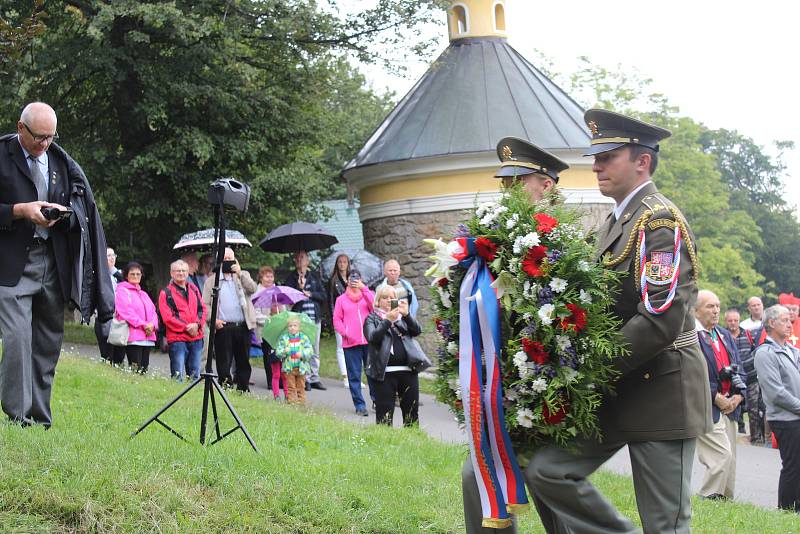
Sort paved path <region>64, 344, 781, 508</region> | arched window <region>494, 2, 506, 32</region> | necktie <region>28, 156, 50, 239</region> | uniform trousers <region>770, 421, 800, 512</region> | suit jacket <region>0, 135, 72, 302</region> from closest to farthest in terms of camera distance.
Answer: suit jacket <region>0, 135, 72, 302</region>
necktie <region>28, 156, 50, 239</region>
uniform trousers <region>770, 421, 800, 512</region>
paved path <region>64, 344, 781, 508</region>
arched window <region>494, 2, 506, 32</region>

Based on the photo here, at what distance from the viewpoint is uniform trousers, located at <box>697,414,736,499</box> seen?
9.49m

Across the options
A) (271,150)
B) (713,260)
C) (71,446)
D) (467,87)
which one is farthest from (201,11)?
(713,260)

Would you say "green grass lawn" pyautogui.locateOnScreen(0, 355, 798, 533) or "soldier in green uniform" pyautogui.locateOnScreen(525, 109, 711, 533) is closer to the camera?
"soldier in green uniform" pyautogui.locateOnScreen(525, 109, 711, 533)

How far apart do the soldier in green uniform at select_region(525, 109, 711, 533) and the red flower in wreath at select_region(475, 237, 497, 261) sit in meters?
0.55

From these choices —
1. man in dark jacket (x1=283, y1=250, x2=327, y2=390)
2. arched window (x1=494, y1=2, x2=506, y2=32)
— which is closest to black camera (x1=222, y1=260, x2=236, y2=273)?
man in dark jacket (x1=283, y1=250, x2=327, y2=390)

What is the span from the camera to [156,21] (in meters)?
17.8

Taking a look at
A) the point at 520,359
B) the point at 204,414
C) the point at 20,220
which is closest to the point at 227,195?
the point at 20,220

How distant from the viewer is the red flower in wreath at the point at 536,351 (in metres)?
4.66

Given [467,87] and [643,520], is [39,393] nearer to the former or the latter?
[643,520]

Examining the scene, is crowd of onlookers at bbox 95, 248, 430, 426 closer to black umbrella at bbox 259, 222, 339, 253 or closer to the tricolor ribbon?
black umbrella at bbox 259, 222, 339, 253

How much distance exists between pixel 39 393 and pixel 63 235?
3.61 ft

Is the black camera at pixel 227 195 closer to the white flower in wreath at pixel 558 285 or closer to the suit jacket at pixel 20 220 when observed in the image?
the suit jacket at pixel 20 220

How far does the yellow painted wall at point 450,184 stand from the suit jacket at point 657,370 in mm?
14473

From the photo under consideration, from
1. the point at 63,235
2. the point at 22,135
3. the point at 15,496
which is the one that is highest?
the point at 22,135
